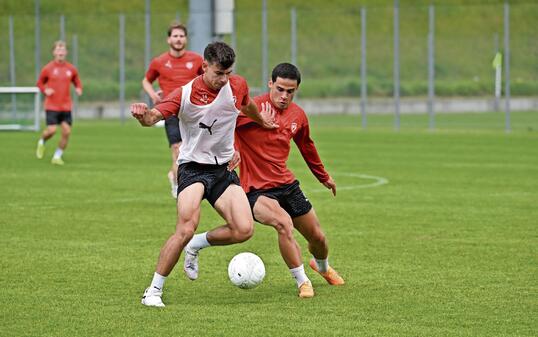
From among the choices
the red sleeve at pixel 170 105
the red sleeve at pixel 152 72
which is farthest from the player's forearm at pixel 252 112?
the red sleeve at pixel 152 72

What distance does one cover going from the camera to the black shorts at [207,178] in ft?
27.8

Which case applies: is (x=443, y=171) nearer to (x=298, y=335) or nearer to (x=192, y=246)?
(x=192, y=246)

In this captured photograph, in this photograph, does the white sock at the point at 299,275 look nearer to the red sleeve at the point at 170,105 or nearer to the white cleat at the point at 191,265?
the white cleat at the point at 191,265

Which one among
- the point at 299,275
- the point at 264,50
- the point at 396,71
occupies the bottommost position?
the point at 299,275

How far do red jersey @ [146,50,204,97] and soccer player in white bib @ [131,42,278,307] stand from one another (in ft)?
24.0

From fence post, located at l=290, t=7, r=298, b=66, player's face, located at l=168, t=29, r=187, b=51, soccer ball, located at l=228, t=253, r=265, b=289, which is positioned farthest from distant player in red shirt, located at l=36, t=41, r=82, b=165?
soccer ball, located at l=228, t=253, r=265, b=289

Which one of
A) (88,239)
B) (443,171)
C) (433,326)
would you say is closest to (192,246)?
(433,326)

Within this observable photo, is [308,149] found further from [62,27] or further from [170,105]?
[62,27]

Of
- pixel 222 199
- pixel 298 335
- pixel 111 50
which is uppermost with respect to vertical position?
pixel 111 50

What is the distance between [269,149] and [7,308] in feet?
7.54

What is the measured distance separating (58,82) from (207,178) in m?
14.3

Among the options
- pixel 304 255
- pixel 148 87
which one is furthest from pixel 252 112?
pixel 148 87

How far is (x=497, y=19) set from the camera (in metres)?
38.0

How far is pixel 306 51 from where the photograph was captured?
38.2 metres
